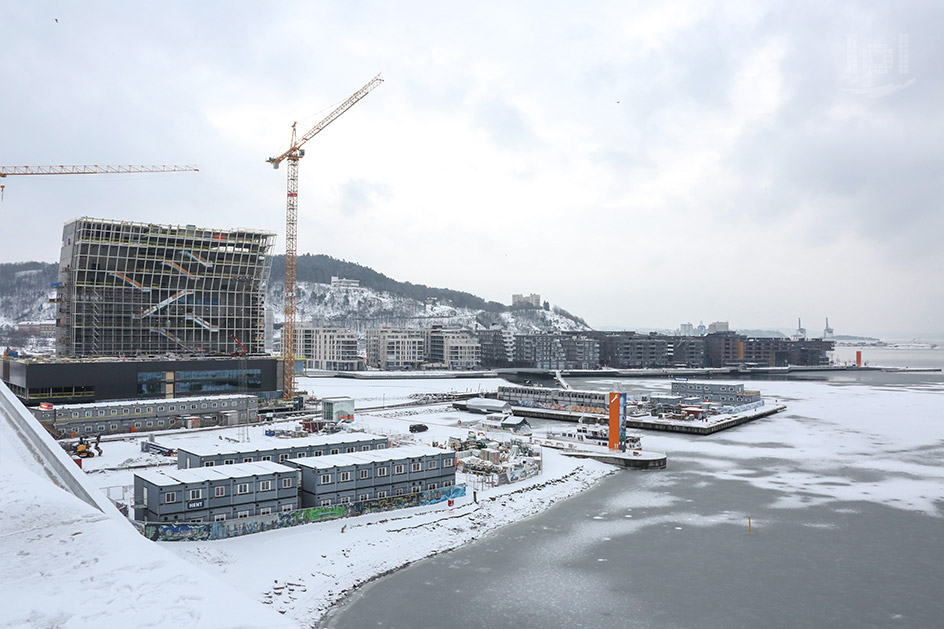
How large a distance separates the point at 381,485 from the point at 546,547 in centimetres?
901

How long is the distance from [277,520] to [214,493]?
111 inches

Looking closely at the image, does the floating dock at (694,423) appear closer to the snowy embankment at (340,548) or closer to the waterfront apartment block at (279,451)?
the snowy embankment at (340,548)

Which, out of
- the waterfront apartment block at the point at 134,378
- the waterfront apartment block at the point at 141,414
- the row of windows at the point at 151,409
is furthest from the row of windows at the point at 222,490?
the waterfront apartment block at the point at 134,378

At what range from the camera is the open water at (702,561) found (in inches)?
812

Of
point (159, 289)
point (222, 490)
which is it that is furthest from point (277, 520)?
point (159, 289)

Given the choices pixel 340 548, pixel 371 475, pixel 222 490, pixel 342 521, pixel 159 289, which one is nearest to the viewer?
pixel 340 548

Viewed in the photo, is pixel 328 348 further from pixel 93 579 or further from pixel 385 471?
pixel 93 579

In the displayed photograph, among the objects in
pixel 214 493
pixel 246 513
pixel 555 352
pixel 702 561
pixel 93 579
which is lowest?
pixel 702 561

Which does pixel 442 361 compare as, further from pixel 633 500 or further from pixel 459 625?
pixel 459 625

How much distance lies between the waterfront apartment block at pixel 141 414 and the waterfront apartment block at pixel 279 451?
21.5m

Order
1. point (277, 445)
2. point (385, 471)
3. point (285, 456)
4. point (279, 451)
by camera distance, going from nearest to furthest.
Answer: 1. point (385, 471)
2. point (279, 451)
3. point (285, 456)
4. point (277, 445)

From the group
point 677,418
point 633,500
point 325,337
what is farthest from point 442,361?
point 633,500

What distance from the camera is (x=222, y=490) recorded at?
27.7 m

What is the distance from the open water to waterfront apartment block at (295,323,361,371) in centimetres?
11570
